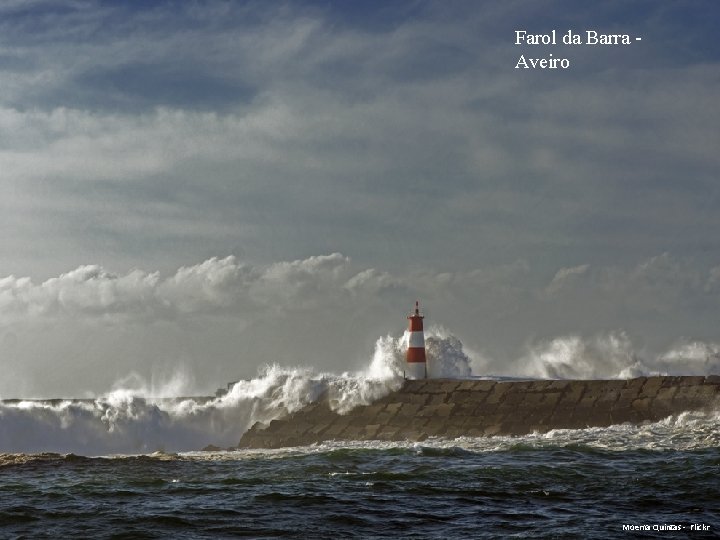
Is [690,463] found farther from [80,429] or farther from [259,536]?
[80,429]

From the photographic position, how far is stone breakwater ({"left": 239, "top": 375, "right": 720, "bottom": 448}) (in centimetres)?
1900

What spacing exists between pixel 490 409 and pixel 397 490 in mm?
7277

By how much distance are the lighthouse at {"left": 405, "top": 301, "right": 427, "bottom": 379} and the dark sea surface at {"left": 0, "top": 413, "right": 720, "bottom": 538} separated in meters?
4.36

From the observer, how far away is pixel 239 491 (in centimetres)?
1319

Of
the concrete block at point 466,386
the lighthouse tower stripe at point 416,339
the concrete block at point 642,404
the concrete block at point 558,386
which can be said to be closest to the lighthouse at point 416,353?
the lighthouse tower stripe at point 416,339

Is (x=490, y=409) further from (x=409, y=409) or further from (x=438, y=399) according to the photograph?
(x=409, y=409)

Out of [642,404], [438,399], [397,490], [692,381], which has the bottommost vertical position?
[397,490]

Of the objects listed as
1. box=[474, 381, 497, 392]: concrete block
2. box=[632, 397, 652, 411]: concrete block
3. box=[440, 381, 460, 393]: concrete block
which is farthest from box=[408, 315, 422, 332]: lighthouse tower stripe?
box=[632, 397, 652, 411]: concrete block

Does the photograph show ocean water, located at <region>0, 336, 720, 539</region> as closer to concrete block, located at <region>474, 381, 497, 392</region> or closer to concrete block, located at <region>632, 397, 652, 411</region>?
concrete block, located at <region>632, 397, 652, 411</region>

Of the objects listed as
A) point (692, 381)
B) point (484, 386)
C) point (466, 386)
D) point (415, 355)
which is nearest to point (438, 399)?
point (466, 386)

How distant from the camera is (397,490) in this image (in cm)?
1302

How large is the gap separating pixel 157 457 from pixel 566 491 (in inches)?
285

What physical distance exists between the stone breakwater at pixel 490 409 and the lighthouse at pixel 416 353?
24.7 inches

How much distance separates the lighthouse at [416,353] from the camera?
22.6 meters
